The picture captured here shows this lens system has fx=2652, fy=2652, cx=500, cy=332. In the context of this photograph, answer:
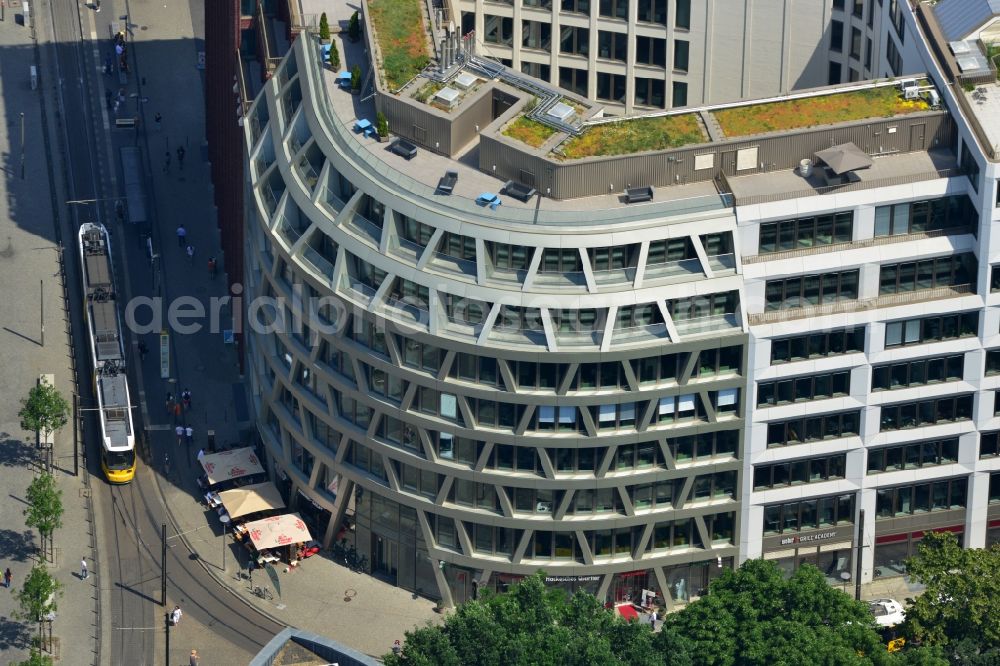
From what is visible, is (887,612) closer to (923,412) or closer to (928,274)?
(923,412)

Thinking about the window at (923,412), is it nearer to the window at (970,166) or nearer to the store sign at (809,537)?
the store sign at (809,537)

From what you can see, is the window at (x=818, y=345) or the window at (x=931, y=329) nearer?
the window at (x=818, y=345)

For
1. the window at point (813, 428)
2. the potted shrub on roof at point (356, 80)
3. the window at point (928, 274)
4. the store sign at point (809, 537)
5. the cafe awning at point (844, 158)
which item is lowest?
the store sign at point (809, 537)

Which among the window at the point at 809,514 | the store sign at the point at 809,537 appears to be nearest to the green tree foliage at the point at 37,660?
the window at the point at 809,514

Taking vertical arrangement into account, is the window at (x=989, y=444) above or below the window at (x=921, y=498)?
above

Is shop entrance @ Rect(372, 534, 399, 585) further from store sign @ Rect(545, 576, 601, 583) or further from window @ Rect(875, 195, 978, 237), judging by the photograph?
window @ Rect(875, 195, 978, 237)

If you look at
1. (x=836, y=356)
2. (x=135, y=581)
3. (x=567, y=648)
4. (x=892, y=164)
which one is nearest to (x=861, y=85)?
(x=892, y=164)

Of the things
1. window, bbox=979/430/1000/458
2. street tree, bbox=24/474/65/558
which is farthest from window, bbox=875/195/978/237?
street tree, bbox=24/474/65/558
